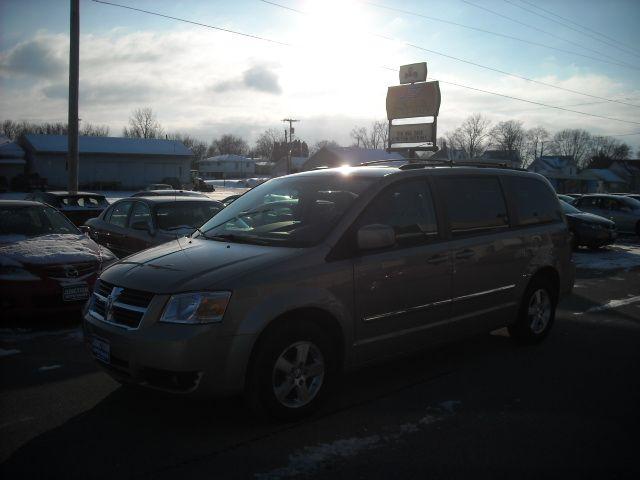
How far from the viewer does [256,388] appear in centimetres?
359

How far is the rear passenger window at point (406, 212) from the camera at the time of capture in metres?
4.36

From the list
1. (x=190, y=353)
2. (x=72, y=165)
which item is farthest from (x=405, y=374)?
(x=72, y=165)

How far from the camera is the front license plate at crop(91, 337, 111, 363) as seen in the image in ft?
12.2

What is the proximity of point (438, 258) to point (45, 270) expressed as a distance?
4.62 meters

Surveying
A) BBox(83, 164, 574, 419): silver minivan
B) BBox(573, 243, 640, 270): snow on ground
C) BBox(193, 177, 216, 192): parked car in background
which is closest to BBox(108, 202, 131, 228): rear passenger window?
BBox(83, 164, 574, 419): silver minivan

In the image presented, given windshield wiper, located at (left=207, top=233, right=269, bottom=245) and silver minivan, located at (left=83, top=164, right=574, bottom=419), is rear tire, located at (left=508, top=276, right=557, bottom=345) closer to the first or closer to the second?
silver minivan, located at (left=83, top=164, right=574, bottom=419)

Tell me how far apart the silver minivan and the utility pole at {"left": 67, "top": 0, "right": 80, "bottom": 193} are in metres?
12.6

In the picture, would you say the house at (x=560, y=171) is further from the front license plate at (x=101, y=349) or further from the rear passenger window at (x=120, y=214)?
the front license plate at (x=101, y=349)

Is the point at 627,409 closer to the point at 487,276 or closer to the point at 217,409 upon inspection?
the point at 487,276

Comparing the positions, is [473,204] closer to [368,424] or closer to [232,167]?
[368,424]

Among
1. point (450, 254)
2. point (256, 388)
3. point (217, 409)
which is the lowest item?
point (217, 409)

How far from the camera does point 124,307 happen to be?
3.69 meters

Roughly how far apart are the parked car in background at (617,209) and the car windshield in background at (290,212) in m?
18.1

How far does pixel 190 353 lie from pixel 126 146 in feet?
188
